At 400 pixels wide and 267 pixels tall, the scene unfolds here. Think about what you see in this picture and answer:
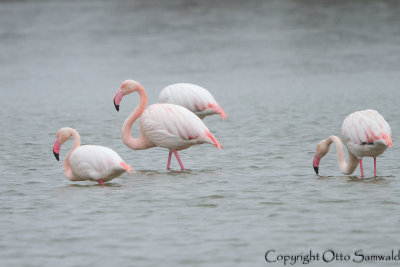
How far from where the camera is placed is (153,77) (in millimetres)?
19891

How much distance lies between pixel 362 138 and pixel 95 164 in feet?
8.68

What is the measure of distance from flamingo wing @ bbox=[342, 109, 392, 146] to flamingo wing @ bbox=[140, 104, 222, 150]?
150 centimetres

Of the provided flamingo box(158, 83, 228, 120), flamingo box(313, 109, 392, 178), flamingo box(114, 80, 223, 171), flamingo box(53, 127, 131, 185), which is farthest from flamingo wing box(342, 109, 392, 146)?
flamingo box(158, 83, 228, 120)

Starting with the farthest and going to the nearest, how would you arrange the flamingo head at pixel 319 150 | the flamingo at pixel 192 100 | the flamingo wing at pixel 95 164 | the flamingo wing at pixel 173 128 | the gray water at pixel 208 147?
the flamingo at pixel 192 100 < the flamingo wing at pixel 173 128 < the flamingo head at pixel 319 150 < the flamingo wing at pixel 95 164 < the gray water at pixel 208 147

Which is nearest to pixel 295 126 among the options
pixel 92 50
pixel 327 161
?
pixel 327 161

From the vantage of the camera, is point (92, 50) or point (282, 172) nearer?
point (282, 172)

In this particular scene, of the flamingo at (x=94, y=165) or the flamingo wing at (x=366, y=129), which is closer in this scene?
the flamingo at (x=94, y=165)

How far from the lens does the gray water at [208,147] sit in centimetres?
609

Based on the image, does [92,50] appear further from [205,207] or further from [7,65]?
[205,207]

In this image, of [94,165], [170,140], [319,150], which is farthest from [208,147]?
[94,165]

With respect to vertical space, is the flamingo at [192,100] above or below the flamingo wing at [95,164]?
above

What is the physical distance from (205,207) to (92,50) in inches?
761

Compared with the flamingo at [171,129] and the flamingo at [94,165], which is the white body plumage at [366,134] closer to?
the flamingo at [171,129]

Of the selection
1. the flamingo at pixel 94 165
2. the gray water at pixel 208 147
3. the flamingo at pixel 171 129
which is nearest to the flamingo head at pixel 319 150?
the gray water at pixel 208 147
